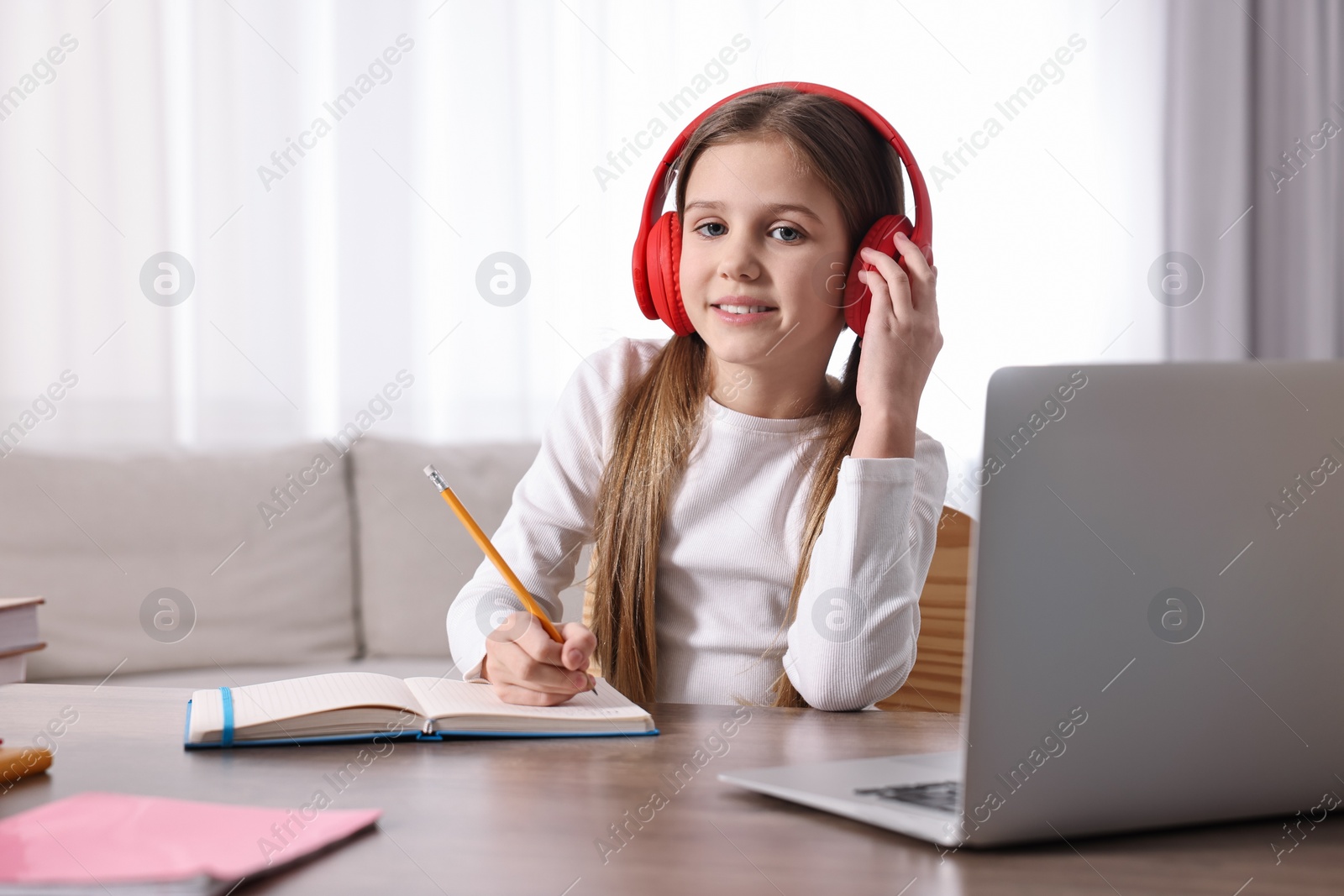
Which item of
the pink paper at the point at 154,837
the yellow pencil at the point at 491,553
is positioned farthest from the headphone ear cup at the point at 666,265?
the pink paper at the point at 154,837

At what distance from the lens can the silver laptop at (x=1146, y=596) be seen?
0.46 metres

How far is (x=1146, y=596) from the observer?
48 cm

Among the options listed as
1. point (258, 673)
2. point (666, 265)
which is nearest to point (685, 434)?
point (666, 265)

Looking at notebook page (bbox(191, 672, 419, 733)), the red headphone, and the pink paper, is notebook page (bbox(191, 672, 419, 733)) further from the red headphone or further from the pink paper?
the red headphone

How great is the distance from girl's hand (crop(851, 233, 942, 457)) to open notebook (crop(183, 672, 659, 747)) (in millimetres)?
→ 426

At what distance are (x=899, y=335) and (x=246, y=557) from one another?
1533 millimetres

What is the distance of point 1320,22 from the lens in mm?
2906

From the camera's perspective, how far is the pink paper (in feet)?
1.52

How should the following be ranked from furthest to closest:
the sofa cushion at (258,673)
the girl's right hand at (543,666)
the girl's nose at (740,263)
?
the sofa cushion at (258,673)
the girl's nose at (740,263)
the girl's right hand at (543,666)

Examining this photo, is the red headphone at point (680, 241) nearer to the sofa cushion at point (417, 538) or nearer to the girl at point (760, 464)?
the girl at point (760, 464)

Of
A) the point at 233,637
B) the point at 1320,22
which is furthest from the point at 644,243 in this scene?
the point at 1320,22

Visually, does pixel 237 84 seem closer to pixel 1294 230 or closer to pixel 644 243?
pixel 644 243

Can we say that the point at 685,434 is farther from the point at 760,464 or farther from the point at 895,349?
the point at 895,349

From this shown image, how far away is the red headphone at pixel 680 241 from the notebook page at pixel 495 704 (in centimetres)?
52
